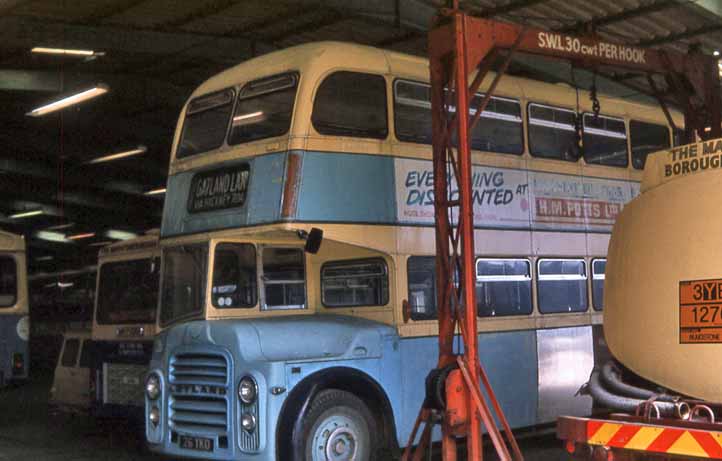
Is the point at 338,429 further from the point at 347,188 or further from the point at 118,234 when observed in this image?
the point at 118,234

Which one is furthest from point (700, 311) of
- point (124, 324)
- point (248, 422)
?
point (124, 324)

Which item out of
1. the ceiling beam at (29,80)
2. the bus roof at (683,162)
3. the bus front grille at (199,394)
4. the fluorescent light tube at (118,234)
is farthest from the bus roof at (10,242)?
the fluorescent light tube at (118,234)

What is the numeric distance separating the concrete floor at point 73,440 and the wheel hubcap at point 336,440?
8.90ft

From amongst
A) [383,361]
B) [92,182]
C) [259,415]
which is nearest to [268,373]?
[259,415]

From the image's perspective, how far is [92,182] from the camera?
33406mm

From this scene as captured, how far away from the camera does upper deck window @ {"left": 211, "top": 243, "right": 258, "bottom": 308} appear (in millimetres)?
9734

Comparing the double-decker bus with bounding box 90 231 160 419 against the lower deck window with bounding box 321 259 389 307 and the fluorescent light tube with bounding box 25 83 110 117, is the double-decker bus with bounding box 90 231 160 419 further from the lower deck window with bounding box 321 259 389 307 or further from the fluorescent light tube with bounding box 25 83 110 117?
the fluorescent light tube with bounding box 25 83 110 117

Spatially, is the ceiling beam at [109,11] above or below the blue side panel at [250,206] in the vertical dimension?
above

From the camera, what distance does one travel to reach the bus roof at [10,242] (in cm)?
1571

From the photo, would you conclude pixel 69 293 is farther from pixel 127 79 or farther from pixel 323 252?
pixel 323 252

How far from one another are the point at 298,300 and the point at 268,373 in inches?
54.1

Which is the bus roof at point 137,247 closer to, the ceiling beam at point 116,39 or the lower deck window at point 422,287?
the lower deck window at point 422,287

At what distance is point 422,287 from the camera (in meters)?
10.3

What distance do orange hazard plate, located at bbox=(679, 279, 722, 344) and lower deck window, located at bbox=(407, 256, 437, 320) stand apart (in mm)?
3941
